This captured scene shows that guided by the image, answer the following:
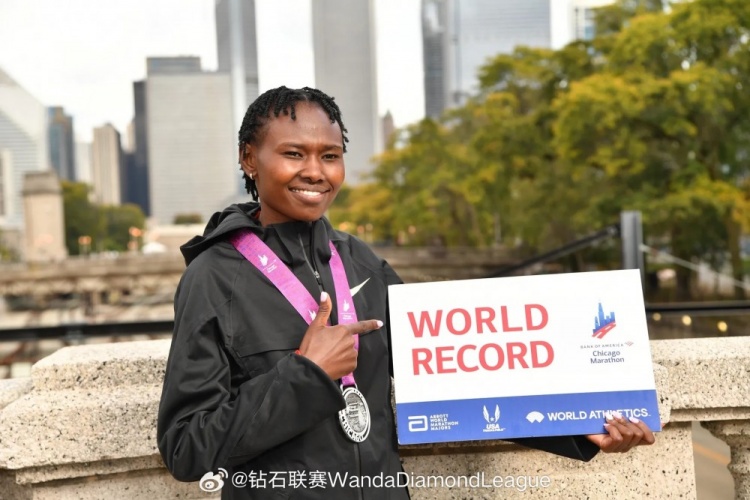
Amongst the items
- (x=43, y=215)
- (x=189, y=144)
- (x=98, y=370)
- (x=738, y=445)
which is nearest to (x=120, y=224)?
(x=189, y=144)

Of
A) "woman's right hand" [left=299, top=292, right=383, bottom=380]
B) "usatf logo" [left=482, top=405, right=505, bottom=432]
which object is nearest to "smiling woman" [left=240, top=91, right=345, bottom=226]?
"woman's right hand" [left=299, top=292, right=383, bottom=380]

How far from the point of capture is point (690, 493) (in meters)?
2.43

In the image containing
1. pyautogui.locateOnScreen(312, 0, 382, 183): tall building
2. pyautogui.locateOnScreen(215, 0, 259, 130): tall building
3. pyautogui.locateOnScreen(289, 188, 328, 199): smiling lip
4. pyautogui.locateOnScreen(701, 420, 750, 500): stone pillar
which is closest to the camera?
pyautogui.locateOnScreen(289, 188, 328, 199): smiling lip

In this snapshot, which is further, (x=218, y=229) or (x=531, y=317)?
(x=531, y=317)

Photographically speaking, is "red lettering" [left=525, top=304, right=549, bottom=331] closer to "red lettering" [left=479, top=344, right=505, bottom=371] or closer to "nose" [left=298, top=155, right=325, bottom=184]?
"red lettering" [left=479, top=344, right=505, bottom=371]

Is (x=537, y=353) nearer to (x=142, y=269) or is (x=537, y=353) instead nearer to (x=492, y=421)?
(x=492, y=421)

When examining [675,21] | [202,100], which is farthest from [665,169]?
[202,100]

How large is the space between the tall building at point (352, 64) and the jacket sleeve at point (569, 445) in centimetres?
6488

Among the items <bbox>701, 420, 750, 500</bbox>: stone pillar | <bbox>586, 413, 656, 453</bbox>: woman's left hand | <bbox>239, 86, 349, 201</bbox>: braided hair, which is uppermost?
<bbox>239, 86, 349, 201</bbox>: braided hair

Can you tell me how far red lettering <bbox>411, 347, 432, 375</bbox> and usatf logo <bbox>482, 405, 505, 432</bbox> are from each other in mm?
→ 159

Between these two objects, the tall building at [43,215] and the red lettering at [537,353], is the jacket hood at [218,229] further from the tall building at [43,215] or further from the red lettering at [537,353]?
the tall building at [43,215]

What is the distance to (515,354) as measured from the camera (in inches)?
73.9

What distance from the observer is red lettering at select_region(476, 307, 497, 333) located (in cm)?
189

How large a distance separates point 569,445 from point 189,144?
309 feet
